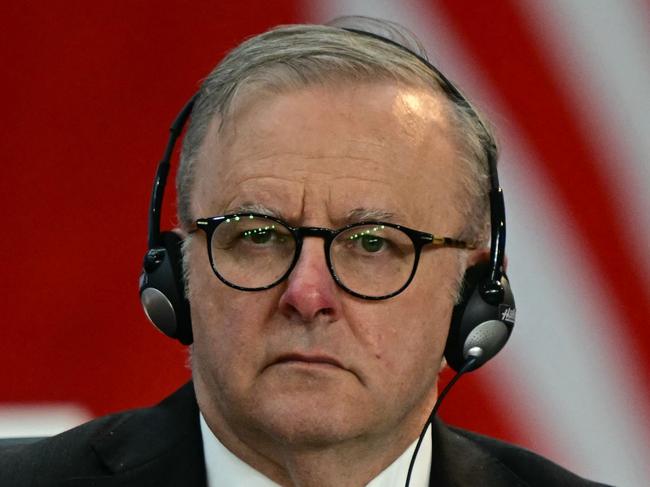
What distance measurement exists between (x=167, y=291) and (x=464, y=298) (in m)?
0.34

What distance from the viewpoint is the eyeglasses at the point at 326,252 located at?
4.38 ft

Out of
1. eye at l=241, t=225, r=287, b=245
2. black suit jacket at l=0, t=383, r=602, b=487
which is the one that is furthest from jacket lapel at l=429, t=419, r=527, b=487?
eye at l=241, t=225, r=287, b=245

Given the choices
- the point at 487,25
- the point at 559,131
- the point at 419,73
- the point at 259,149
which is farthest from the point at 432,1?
the point at 259,149

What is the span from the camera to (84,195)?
206 cm

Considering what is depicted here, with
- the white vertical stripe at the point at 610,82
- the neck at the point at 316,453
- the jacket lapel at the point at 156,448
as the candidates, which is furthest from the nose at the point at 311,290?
the white vertical stripe at the point at 610,82

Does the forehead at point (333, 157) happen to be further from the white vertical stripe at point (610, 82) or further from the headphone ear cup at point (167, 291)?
the white vertical stripe at point (610, 82)

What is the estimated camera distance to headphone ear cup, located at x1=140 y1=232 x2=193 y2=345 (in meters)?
1.45

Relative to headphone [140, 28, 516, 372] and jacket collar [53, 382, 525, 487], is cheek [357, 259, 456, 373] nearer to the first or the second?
headphone [140, 28, 516, 372]

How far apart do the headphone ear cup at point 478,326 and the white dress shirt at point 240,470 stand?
130 millimetres

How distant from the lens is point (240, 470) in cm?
143

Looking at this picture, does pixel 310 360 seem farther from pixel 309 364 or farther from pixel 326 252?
pixel 326 252

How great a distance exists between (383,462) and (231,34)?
0.90 m

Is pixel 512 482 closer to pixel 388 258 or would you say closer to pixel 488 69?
pixel 388 258

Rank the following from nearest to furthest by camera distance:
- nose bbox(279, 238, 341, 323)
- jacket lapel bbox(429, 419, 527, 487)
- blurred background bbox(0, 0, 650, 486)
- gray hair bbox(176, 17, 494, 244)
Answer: nose bbox(279, 238, 341, 323) → gray hair bbox(176, 17, 494, 244) → jacket lapel bbox(429, 419, 527, 487) → blurred background bbox(0, 0, 650, 486)
